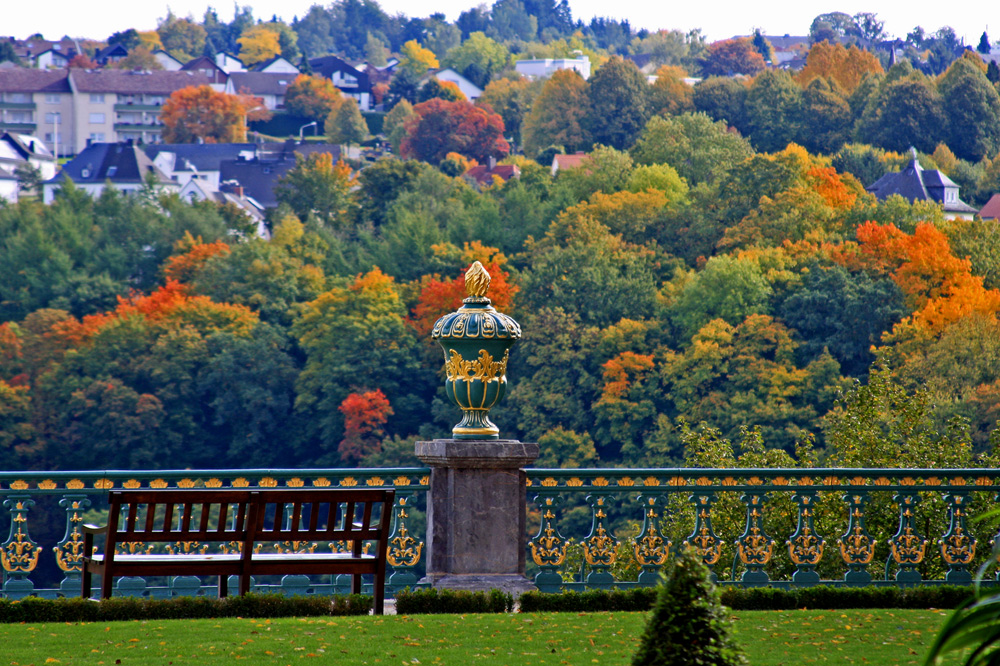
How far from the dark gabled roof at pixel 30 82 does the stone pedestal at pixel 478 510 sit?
130 meters

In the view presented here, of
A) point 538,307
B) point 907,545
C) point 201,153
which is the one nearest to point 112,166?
point 201,153

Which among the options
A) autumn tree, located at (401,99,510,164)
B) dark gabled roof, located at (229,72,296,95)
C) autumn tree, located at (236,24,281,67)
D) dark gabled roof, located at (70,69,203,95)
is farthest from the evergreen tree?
autumn tree, located at (236,24,281,67)

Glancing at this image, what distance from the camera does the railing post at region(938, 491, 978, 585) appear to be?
8219 millimetres

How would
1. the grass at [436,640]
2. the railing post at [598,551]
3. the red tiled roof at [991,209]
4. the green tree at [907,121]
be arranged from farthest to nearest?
the green tree at [907,121], the red tiled roof at [991,209], the railing post at [598,551], the grass at [436,640]

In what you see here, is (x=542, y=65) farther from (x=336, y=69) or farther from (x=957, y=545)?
(x=957, y=545)

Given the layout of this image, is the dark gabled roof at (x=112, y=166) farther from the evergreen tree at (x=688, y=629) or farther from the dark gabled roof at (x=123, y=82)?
the evergreen tree at (x=688, y=629)

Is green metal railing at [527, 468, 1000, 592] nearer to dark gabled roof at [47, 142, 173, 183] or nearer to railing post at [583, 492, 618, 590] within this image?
railing post at [583, 492, 618, 590]

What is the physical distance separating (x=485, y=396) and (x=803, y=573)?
230 centimetres

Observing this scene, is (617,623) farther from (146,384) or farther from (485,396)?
(146,384)

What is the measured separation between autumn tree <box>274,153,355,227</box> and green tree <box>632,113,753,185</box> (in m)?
20.3

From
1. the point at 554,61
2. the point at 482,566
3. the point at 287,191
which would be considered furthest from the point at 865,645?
the point at 554,61

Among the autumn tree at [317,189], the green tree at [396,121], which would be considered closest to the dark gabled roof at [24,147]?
the autumn tree at [317,189]

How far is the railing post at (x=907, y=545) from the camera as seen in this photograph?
816cm

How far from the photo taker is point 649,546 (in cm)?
810
